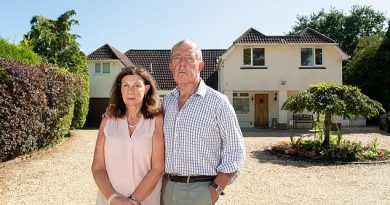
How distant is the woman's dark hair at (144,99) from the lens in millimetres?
3459

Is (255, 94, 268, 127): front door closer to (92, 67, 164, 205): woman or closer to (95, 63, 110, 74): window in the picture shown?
(95, 63, 110, 74): window

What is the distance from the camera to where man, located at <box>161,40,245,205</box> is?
10.8 feet

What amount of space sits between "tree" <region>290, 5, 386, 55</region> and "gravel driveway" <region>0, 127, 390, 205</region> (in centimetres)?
3627

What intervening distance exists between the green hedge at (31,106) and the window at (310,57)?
15.5m

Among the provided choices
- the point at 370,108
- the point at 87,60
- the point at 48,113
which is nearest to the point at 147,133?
the point at 48,113

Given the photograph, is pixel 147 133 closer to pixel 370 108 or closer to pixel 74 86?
pixel 370 108

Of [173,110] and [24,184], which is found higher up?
[173,110]

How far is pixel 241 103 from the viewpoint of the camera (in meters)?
27.6

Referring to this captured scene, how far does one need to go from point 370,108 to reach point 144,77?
1168cm

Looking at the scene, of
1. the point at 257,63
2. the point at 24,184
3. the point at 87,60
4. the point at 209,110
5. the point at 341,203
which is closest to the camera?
the point at 209,110

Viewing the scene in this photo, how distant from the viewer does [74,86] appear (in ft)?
52.4

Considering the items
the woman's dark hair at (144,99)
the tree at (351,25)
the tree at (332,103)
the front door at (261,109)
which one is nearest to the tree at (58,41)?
the front door at (261,109)

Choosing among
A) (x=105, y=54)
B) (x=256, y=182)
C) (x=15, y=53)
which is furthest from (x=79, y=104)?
(x=256, y=182)

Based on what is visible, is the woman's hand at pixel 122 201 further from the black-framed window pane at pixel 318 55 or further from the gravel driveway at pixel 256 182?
the black-framed window pane at pixel 318 55
